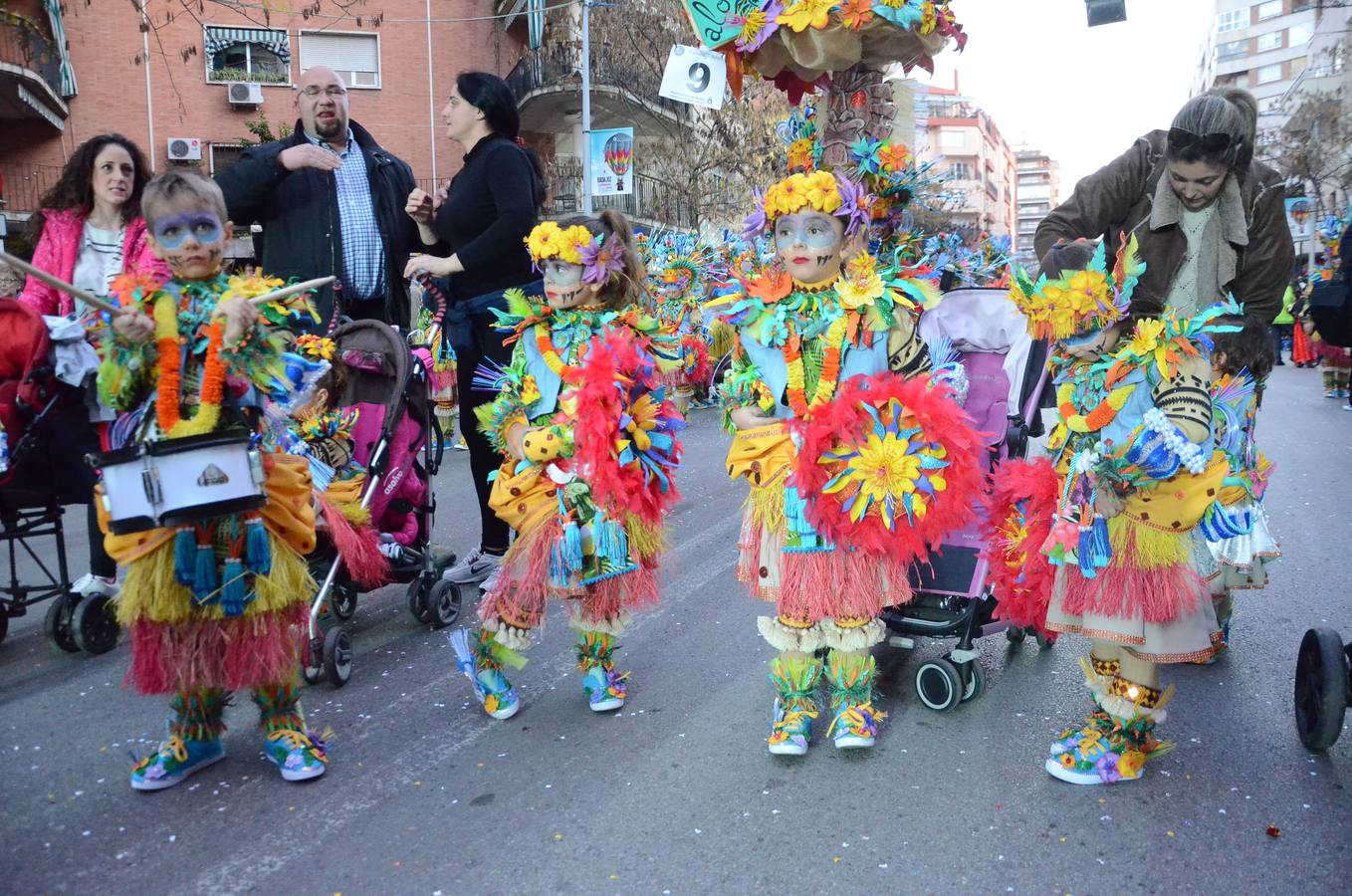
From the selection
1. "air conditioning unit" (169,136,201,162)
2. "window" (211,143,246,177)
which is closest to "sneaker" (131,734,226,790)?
"air conditioning unit" (169,136,201,162)

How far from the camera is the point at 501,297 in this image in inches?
200

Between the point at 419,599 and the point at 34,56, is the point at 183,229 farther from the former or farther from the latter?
the point at 34,56

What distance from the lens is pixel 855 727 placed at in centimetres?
→ 367

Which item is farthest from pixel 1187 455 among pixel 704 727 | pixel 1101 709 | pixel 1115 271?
pixel 704 727

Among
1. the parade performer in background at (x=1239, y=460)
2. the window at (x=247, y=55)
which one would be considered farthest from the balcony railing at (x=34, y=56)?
the parade performer in background at (x=1239, y=460)

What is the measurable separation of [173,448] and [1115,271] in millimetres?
2900

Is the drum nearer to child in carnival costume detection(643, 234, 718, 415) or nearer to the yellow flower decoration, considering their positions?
the yellow flower decoration

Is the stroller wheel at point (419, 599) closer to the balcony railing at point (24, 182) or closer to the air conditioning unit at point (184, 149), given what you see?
the air conditioning unit at point (184, 149)

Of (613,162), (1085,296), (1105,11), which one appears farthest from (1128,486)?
(613,162)

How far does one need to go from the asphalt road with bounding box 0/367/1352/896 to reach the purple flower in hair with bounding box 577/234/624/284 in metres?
1.71

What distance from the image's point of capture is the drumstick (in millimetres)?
2883

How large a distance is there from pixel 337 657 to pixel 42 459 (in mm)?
1702

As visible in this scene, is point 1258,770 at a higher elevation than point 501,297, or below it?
below

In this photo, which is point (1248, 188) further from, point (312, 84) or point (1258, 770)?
point (312, 84)
